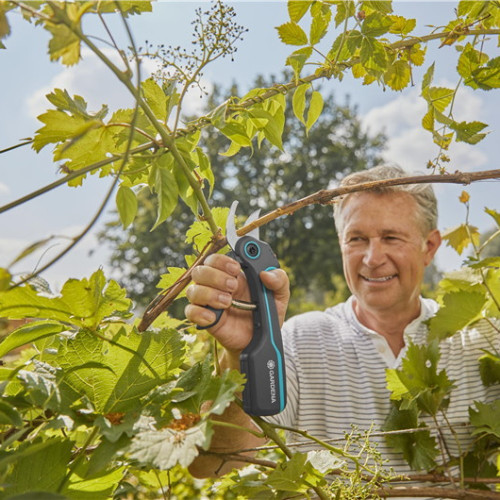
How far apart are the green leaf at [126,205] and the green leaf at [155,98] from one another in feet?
0.41

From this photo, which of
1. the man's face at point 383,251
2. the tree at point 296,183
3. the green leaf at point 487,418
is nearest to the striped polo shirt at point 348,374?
the man's face at point 383,251

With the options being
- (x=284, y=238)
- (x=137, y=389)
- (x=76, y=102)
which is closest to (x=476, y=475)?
(x=137, y=389)

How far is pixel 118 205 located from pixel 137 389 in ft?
0.83

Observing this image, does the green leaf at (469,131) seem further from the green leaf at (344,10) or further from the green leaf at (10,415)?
the green leaf at (10,415)

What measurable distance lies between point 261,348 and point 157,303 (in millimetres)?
188

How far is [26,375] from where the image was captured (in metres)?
0.60

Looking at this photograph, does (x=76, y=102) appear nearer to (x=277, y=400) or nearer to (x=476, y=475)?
(x=277, y=400)

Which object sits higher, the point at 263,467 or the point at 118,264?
the point at 118,264

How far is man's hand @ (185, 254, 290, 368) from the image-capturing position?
2.96ft

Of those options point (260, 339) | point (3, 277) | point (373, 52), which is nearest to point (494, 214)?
point (373, 52)

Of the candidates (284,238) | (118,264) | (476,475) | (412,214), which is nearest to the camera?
(476,475)

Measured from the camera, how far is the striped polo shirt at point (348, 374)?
6.67 ft

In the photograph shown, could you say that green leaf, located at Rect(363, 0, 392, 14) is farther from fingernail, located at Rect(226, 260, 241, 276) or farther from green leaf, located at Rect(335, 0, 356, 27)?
fingernail, located at Rect(226, 260, 241, 276)

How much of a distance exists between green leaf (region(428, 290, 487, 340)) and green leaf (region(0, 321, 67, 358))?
944mm
